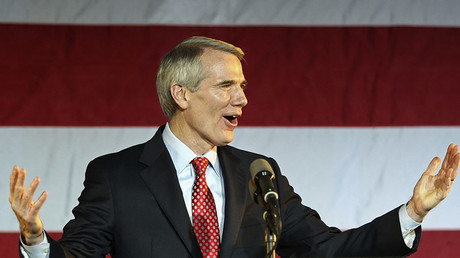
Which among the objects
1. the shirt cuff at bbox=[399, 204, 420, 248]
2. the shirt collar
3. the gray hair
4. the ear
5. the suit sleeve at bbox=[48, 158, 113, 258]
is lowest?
the suit sleeve at bbox=[48, 158, 113, 258]

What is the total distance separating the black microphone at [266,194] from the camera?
144cm

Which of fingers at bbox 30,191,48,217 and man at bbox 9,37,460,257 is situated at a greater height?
man at bbox 9,37,460,257

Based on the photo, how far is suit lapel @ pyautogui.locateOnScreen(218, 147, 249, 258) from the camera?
6.31 ft

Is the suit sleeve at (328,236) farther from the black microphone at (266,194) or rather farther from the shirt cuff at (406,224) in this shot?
the black microphone at (266,194)

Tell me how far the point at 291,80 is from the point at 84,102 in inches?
33.2

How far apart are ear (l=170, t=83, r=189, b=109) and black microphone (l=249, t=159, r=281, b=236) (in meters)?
0.61

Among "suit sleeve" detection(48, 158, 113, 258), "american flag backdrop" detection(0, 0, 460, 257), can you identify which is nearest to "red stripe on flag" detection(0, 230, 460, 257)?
"american flag backdrop" detection(0, 0, 460, 257)

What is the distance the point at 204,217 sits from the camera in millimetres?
1964

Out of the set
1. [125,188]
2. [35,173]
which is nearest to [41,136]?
[35,173]

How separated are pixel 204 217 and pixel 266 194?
0.53 m

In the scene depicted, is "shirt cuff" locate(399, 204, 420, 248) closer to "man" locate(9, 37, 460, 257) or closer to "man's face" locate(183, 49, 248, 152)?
"man" locate(9, 37, 460, 257)

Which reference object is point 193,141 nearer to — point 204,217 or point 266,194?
point 204,217

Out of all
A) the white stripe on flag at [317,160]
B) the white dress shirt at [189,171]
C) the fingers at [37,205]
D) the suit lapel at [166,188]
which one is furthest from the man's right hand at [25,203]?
the white stripe on flag at [317,160]

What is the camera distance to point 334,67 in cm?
288
